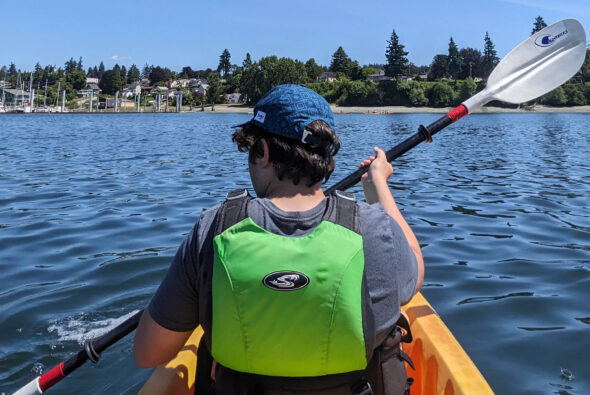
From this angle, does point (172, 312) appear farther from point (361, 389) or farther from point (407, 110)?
point (407, 110)

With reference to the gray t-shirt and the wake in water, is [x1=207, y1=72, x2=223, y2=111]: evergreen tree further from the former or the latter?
the gray t-shirt

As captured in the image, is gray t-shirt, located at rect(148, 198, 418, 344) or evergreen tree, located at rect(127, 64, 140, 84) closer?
gray t-shirt, located at rect(148, 198, 418, 344)

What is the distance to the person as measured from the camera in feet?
5.11

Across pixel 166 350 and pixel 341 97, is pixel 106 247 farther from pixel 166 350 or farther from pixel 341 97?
pixel 341 97

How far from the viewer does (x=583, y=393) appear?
332 centimetres

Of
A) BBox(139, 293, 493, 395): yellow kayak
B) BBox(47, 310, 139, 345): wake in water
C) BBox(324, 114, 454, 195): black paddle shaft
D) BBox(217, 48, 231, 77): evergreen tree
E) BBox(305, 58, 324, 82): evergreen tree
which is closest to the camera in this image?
BBox(139, 293, 493, 395): yellow kayak

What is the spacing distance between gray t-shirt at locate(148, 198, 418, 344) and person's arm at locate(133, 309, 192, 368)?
1.2 inches

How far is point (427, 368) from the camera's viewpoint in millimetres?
2697

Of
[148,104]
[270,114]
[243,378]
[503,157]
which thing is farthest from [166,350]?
[148,104]

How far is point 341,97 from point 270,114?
10205 cm

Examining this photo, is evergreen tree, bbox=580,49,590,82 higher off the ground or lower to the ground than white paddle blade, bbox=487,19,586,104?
higher

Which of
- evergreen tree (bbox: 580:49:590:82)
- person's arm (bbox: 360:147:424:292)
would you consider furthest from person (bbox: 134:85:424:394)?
evergreen tree (bbox: 580:49:590:82)

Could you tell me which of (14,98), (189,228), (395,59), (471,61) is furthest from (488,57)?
(189,228)

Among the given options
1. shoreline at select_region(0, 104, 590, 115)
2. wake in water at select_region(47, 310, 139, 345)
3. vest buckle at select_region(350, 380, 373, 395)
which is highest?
shoreline at select_region(0, 104, 590, 115)
